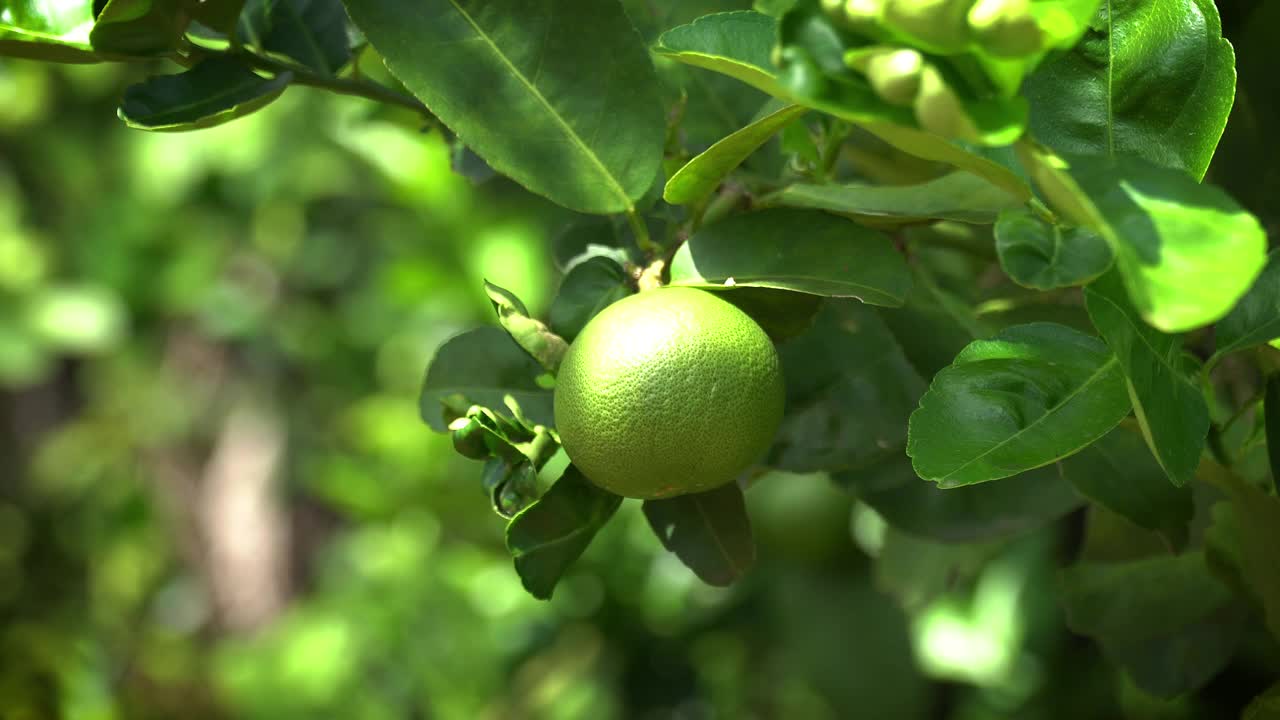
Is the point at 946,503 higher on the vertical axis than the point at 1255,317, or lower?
lower

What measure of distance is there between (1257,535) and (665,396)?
0.97 feet

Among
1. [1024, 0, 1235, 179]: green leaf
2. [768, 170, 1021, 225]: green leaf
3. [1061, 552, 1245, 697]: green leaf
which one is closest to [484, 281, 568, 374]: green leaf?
[768, 170, 1021, 225]: green leaf

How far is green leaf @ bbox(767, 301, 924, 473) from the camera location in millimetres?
618

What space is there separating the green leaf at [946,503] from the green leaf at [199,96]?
389mm

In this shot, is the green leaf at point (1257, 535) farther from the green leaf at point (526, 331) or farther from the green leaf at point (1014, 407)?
the green leaf at point (526, 331)

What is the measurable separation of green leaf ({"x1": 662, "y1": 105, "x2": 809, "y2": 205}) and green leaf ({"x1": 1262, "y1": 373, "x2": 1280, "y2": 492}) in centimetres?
24

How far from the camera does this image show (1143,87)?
0.50m

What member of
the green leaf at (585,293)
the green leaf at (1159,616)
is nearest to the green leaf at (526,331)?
the green leaf at (585,293)

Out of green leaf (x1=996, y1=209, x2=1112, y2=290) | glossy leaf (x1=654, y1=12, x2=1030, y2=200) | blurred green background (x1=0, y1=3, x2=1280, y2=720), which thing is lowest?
blurred green background (x1=0, y1=3, x2=1280, y2=720)

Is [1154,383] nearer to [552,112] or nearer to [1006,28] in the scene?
[1006,28]

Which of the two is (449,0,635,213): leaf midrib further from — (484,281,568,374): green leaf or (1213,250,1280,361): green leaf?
(1213,250,1280,361): green leaf

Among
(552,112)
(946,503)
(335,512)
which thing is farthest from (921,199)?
(335,512)

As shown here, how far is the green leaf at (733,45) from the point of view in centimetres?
42

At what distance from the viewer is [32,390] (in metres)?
3.04
